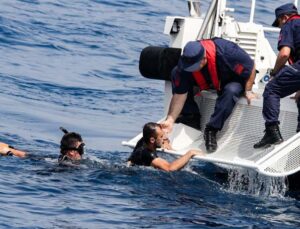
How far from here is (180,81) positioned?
44.1 feet

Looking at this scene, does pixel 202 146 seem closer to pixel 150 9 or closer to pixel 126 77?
pixel 126 77

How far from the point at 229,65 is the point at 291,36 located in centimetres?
79

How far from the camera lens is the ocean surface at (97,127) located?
11875mm

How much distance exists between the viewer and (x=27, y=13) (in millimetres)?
25906

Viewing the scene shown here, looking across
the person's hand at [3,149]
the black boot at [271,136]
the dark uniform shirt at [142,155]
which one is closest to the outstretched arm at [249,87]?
the black boot at [271,136]

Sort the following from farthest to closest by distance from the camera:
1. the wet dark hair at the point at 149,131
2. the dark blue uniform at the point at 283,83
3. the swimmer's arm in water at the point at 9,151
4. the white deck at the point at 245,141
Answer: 1. the swimmer's arm in water at the point at 9,151
2. the wet dark hair at the point at 149,131
3. the dark blue uniform at the point at 283,83
4. the white deck at the point at 245,141

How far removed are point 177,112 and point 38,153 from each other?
7.09 feet

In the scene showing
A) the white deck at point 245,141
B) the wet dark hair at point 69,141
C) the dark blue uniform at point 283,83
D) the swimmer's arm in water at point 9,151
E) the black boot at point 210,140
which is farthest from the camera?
the swimmer's arm in water at point 9,151

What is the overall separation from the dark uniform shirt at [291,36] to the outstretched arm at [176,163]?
1.47m

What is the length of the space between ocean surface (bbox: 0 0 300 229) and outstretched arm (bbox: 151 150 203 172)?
0.10 m

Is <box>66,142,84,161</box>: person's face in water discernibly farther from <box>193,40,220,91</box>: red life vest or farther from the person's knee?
the person's knee

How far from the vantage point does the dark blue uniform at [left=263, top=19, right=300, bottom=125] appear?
12781 mm

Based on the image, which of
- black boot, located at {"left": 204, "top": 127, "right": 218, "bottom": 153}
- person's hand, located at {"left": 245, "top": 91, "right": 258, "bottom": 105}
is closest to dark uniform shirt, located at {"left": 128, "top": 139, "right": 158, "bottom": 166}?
black boot, located at {"left": 204, "top": 127, "right": 218, "bottom": 153}

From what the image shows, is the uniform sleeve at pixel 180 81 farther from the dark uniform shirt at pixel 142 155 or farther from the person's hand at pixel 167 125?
the dark uniform shirt at pixel 142 155
